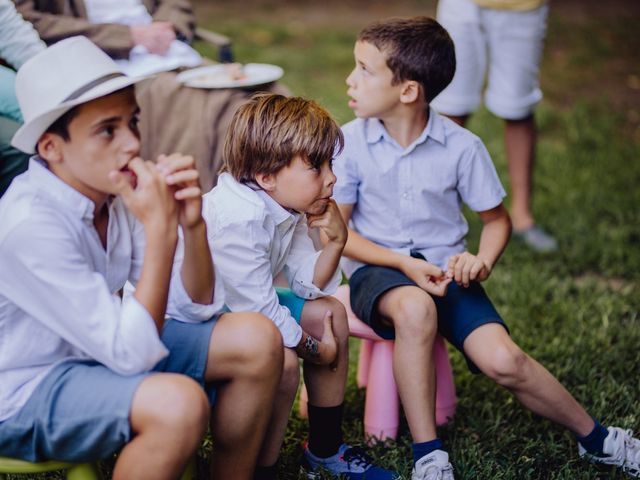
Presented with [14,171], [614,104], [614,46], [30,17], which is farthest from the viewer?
[614,46]

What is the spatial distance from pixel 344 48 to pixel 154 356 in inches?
237

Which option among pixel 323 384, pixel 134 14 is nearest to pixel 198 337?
pixel 323 384

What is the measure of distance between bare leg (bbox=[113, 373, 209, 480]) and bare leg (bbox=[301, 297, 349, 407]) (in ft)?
2.06

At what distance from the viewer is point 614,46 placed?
7.48 meters

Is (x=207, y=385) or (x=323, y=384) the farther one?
(x=323, y=384)

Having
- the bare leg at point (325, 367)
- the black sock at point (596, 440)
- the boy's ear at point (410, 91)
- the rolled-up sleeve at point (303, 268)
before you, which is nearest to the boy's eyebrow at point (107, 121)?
the rolled-up sleeve at point (303, 268)

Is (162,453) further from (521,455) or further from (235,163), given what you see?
(521,455)

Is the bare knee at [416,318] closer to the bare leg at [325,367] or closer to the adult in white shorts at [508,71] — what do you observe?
the bare leg at [325,367]

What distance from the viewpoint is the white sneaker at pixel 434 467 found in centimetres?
236

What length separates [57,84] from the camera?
1.85 metres

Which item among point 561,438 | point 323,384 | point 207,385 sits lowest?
point 561,438

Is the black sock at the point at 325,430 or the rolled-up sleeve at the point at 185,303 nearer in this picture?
the rolled-up sleeve at the point at 185,303

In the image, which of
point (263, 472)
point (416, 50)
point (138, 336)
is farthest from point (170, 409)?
point (416, 50)

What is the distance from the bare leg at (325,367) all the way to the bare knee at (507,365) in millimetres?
418
